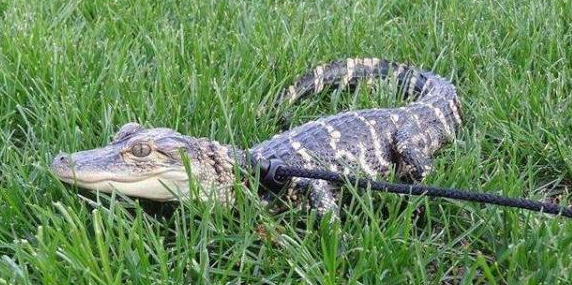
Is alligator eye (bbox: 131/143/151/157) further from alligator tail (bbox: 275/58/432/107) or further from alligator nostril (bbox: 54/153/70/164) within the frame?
alligator tail (bbox: 275/58/432/107)

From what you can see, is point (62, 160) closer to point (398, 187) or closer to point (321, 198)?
point (321, 198)

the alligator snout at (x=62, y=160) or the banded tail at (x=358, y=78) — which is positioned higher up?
the alligator snout at (x=62, y=160)

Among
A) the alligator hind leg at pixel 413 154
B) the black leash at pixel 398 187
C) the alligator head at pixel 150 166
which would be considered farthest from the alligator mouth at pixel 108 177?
the alligator hind leg at pixel 413 154

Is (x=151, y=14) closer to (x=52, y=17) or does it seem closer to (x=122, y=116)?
(x=52, y=17)

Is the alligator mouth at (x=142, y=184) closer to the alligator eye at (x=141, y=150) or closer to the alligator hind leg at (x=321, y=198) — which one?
the alligator eye at (x=141, y=150)

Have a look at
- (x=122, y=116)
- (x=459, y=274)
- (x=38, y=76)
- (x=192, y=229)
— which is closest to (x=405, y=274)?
(x=459, y=274)

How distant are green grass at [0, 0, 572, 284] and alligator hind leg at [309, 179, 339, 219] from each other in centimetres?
7

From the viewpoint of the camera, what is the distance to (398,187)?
2.22 meters

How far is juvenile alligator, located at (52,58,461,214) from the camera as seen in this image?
231cm

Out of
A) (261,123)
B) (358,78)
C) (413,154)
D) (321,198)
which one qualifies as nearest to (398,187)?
A: (321,198)

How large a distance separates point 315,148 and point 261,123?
0.37 meters

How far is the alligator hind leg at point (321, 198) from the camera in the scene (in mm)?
2423

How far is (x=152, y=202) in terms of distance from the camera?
2.43 metres

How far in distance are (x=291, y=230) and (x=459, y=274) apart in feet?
1.64
